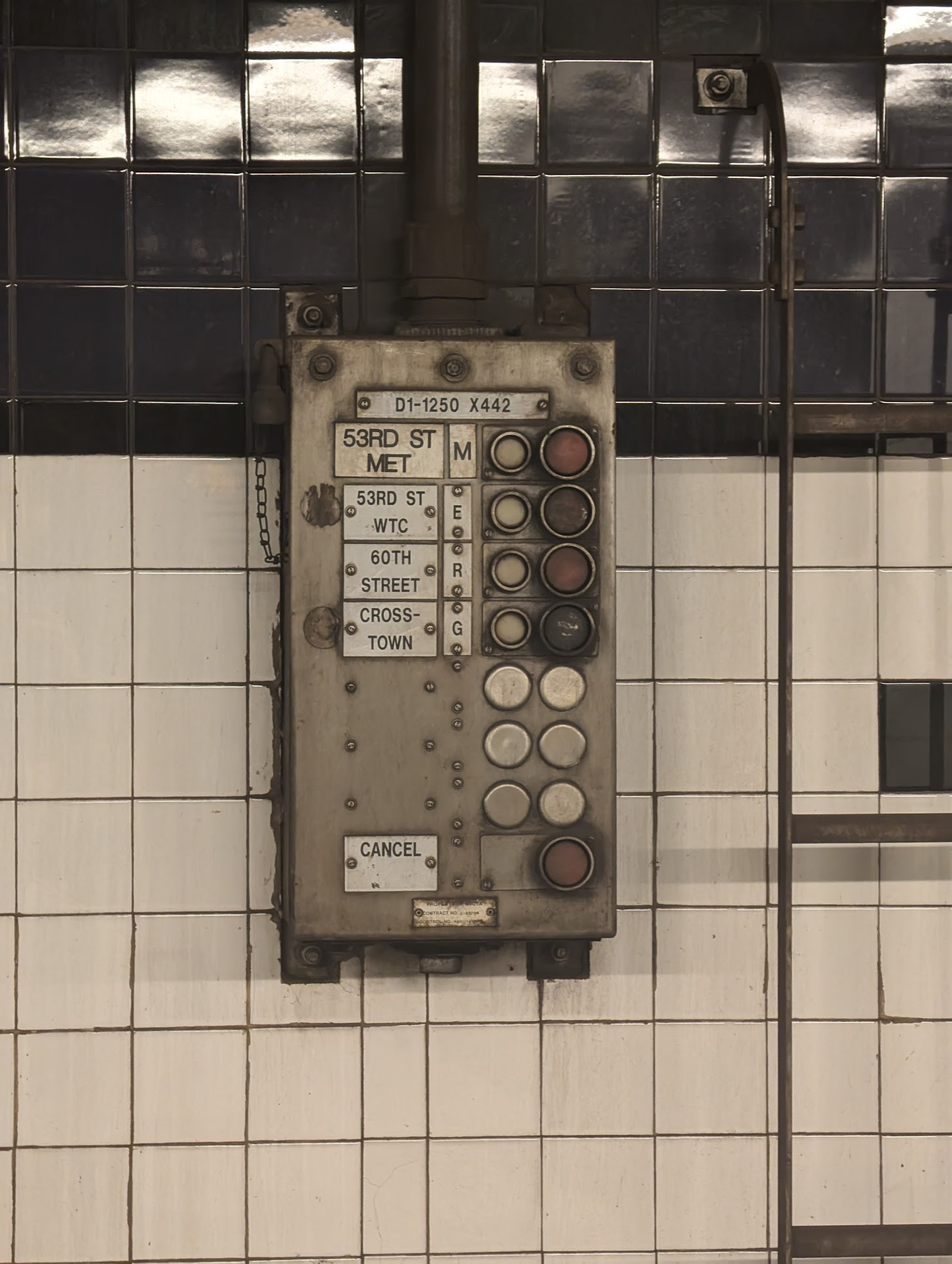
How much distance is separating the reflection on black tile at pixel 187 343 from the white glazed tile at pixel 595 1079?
1231 millimetres

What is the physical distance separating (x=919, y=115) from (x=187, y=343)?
1309 mm

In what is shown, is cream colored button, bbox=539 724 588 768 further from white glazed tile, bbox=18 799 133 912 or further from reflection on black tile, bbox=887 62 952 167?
reflection on black tile, bbox=887 62 952 167

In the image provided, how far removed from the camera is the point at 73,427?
6.54 feet

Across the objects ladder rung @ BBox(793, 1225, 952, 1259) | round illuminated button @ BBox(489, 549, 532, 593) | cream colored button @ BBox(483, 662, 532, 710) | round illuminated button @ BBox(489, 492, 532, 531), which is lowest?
ladder rung @ BBox(793, 1225, 952, 1259)

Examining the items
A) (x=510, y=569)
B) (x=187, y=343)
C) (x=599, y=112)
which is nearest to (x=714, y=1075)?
(x=510, y=569)

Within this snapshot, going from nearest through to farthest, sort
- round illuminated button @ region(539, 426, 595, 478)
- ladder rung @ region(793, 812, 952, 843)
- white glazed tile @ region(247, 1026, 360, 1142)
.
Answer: round illuminated button @ region(539, 426, 595, 478) → ladder rung @ region(793, 812, 952, 843) → white glazed tile @ region(247, 1026, 360, 1142)

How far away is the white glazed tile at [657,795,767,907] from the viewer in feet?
6.68

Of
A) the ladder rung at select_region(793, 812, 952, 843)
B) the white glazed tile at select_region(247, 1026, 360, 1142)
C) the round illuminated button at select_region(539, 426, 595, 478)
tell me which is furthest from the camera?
the white glazed tile at select_region(247, 1026, 360, 1142)

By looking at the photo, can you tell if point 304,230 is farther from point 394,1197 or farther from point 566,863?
point 394,1197

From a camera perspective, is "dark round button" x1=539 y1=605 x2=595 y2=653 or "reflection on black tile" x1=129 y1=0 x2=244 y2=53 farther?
"reflection on black tile" x1=129 y1=0 x2=244 y2=53

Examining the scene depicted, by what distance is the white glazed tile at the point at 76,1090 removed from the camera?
200cm

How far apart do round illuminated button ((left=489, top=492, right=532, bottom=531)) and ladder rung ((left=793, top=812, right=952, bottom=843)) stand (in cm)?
65

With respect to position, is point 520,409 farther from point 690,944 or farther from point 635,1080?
point 635,1080

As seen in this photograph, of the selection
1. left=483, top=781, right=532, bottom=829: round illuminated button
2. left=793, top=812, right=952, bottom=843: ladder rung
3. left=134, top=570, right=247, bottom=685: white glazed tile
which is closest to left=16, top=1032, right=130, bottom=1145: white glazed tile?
left=134, top=570, right=247, bottom=685: white glazed tile
